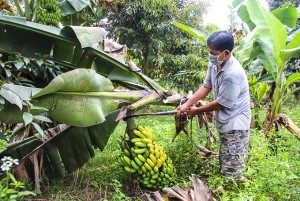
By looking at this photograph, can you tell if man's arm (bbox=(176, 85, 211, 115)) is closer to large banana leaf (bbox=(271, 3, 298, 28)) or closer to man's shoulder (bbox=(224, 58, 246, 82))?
man's shoulder (bbox=(224, 58, 246, 82))

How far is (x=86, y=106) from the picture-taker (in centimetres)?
237

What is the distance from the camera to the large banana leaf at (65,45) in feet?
8.08

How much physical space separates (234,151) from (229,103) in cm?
43

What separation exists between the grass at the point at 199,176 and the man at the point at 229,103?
0.12 m

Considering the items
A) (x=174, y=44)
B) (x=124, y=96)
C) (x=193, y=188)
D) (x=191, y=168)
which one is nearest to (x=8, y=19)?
(x=124, y=96)

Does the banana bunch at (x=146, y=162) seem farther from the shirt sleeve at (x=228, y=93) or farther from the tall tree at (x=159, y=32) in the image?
the tall tree at (x=159, y=32)

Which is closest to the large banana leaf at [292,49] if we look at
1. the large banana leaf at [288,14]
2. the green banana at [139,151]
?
the large banana leaf at [288,14]

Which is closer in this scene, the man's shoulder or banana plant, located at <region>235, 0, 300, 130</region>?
the man's shoulder

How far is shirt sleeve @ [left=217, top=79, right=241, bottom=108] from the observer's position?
96.6 inches

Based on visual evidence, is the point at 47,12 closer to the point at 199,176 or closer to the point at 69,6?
the point at 69,6

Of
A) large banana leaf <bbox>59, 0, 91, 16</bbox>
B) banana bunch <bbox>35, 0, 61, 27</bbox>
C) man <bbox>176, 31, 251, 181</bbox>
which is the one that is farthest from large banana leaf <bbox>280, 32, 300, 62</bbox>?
banana bunch <bbox>35, 0, 61, 27</bbox>

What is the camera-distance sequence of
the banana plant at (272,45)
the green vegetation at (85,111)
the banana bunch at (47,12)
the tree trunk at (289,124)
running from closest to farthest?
the green vegetation at (85,111) < the banana bunch at (47,12) < the banana plant at (272,45) < the tree trunk at (289,124)

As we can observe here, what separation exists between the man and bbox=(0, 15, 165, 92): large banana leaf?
656 millimetres

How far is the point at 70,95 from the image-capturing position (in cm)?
232
